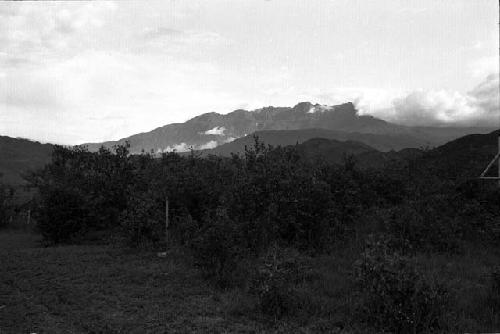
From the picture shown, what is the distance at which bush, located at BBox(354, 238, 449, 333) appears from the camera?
6.52 metres

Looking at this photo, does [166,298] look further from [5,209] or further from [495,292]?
[5,209]

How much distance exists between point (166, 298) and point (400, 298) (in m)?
5.29

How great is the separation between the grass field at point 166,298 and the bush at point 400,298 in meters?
0.50

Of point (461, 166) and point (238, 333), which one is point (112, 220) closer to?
point (238, 333)

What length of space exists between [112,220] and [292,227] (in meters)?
12.7

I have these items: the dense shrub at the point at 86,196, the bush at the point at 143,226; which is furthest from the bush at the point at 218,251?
the dense shrub at the point at 86,196

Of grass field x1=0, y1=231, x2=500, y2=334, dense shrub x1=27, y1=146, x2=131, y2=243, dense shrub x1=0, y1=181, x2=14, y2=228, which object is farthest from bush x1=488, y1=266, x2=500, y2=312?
dense shrub x1=0, y1=181, x2=14, y2=228

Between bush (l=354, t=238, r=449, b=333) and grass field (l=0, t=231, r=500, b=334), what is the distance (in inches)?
19.7

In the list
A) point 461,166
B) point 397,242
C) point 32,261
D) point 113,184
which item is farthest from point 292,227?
point 113,184

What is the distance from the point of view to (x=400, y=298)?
22.0 feet

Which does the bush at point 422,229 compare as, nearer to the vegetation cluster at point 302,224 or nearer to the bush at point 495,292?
the vegetation cluster at point 302,224

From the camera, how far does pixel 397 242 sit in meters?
11.9

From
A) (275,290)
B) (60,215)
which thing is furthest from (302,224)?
(60,215)

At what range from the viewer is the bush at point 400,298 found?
21.4ft
